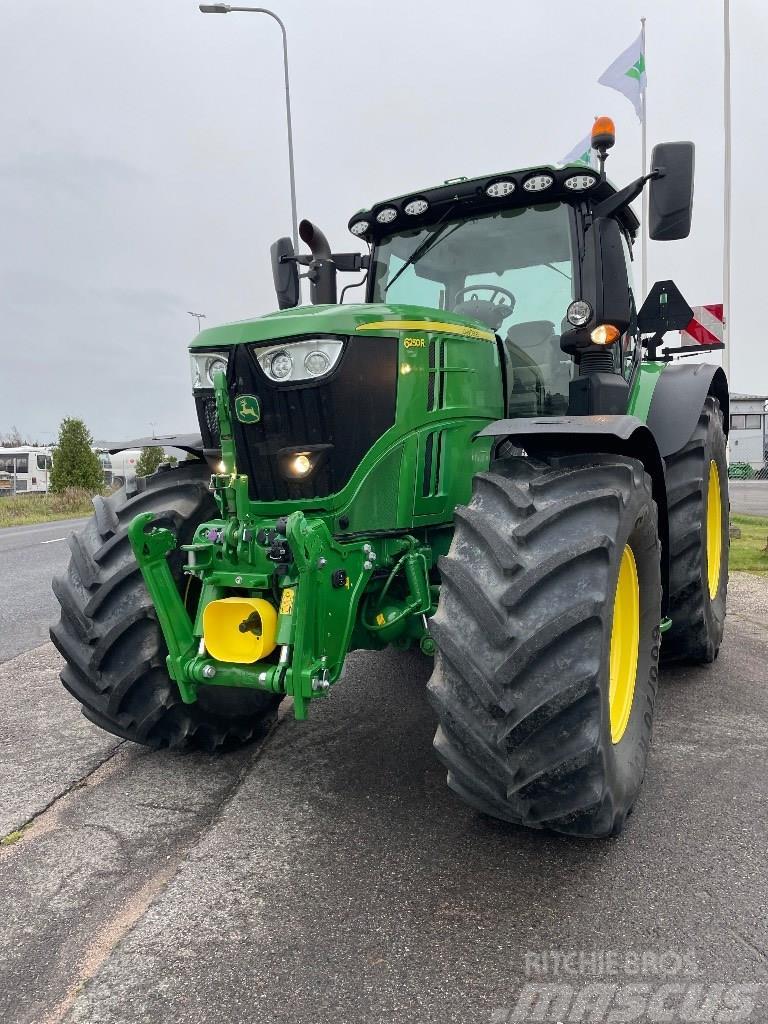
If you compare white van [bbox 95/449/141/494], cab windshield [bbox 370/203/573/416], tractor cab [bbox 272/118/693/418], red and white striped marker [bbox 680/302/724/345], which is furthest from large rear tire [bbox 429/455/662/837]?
white van [bbox 95/449/141/494]

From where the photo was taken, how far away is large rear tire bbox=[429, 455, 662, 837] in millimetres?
2086

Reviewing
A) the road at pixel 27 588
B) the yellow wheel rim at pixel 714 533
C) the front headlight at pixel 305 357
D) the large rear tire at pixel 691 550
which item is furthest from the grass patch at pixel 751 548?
the road at pixel 27 588

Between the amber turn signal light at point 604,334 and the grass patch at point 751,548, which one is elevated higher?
the amber turn signal light at point 604,334

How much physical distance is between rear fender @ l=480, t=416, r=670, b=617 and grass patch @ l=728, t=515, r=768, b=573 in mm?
5259

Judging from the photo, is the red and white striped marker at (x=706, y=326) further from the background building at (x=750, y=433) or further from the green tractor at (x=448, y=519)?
the background building at (x=750, y=433)

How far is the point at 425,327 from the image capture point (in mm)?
2891

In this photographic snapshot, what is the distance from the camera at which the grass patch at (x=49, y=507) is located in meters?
25.2

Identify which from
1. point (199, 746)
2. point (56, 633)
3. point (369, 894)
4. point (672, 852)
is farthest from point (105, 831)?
point (672, 852)

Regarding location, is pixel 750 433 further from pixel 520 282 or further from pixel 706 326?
pixel 520 282

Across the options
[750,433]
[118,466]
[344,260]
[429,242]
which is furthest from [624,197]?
[118,466]

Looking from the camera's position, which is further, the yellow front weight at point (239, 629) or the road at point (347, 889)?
the yellow front weight at point (239, 629)

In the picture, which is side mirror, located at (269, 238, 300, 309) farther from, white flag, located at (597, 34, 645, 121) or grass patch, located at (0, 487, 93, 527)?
grass patch, located at (0, 487, 93, 527)

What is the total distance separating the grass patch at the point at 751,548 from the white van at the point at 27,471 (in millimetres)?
40503

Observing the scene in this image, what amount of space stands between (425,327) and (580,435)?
72cm
